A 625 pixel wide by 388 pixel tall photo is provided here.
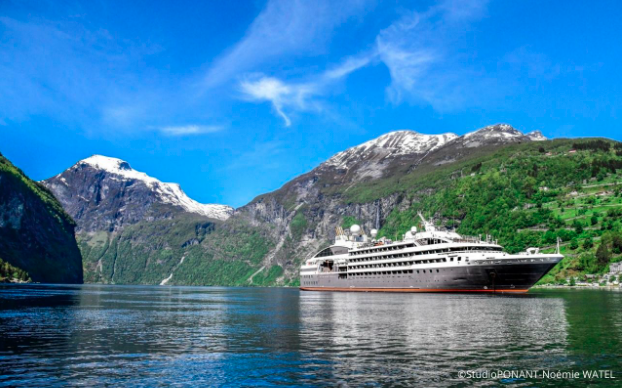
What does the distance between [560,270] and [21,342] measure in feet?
640

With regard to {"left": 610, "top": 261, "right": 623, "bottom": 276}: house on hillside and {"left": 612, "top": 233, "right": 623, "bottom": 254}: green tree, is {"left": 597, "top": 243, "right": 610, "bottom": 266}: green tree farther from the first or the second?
{"left": 610, "top": 261, "right": 623, "bottom": 276}: house on hillside

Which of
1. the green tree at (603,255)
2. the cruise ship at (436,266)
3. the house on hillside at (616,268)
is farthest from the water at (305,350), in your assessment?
the green tree at (603,255)

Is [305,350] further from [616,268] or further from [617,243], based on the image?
[617,243]

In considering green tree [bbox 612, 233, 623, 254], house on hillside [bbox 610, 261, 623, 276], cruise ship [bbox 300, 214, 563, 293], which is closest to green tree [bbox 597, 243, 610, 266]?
green tree [bbox 612, 233, 623, 254]

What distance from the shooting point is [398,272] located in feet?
459

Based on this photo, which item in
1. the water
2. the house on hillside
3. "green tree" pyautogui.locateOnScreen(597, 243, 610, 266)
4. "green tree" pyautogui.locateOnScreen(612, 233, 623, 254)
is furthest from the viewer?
"green tree" pyautogui.locateOnScreen(612, 233, 623, 254)

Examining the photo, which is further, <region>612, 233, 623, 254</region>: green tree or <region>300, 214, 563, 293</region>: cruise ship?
<region>612, 233, 623, 254</region>: green tree

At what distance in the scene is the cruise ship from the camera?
113 m

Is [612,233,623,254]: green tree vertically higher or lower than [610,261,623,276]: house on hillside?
higher

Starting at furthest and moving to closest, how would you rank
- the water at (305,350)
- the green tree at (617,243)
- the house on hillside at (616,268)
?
1. the green tree at (617,243)
2. the house on hillside at (616,268)
3. the water at (305,350)

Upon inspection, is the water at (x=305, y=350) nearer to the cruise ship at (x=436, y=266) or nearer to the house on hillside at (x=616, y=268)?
the cruise ship at (x=436, y=266)

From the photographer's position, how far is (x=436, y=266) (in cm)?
12550

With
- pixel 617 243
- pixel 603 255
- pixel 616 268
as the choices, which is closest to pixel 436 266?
pixel 616 268

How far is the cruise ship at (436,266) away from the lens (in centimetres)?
11300
